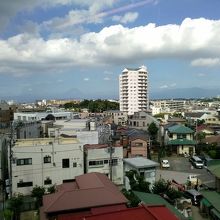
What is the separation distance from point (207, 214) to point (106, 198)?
298 inches

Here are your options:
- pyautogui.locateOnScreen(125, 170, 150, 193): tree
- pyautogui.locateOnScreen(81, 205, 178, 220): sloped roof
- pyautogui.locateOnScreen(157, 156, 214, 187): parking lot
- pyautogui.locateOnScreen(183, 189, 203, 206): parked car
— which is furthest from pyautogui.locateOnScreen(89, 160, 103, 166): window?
pyautogui.locateOnScreen(81, 205, 178, 220): sloped roof

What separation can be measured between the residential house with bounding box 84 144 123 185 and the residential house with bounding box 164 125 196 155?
1738 centimetres

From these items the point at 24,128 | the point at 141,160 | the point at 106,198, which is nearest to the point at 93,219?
the point at 106,198

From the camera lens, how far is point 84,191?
618 inches

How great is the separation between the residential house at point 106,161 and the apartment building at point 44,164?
0.78m

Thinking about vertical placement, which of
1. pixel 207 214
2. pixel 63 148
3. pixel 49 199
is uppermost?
pixel 63 148

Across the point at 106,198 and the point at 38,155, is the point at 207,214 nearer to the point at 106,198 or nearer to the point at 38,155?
the point at 106,198

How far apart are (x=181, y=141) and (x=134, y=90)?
60.8 meters

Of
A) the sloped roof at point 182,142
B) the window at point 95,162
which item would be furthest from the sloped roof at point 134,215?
the sloped roof at point 182,142

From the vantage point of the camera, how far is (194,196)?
2183 centimetres

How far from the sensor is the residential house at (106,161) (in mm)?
24719

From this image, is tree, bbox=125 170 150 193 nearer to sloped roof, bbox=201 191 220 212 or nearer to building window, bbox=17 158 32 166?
sloped roof, bbox=201 191 220 212

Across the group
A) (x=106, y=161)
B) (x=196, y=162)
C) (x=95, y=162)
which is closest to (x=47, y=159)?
(x=95, y=162)

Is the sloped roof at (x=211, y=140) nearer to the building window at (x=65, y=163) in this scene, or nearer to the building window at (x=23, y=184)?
the building window at (x=65, y=163)
